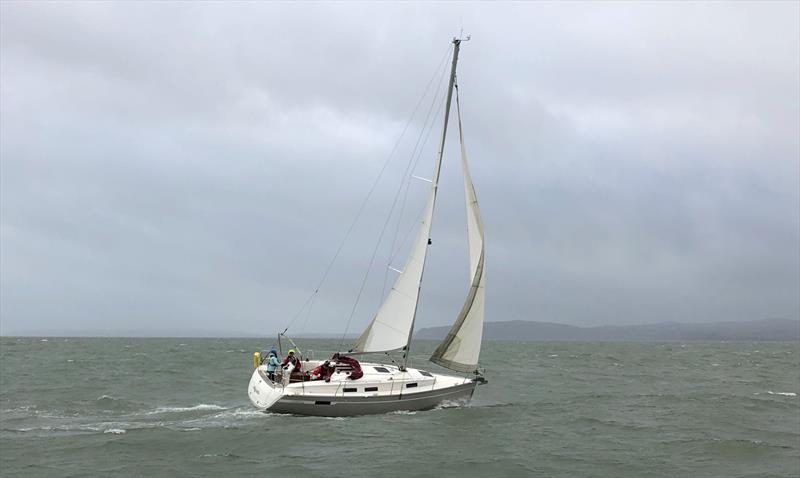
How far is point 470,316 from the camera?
1137 inches

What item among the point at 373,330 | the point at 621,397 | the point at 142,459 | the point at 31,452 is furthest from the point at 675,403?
the point at 31,452

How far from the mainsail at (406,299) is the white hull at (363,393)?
122 cm

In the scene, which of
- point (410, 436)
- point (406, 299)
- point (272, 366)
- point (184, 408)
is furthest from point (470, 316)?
point (184, 408)

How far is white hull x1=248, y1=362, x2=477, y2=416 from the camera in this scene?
26000 millimetres

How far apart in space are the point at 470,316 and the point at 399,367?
144 inches

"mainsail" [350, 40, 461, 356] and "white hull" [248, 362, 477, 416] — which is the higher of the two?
"mainsail" [350, 40, 461, 356]

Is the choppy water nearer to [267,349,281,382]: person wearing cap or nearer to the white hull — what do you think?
the white hull

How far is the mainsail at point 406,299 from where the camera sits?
91.8ft

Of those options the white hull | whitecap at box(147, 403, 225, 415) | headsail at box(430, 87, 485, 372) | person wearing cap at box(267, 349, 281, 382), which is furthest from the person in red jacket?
headsail at box(430, 87, 485, 372)

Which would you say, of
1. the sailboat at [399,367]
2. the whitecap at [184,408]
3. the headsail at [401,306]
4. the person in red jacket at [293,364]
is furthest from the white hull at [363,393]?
the whitecap at [184,408]

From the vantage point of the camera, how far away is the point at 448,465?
66.0 feet

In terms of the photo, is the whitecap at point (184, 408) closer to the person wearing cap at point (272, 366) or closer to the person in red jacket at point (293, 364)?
the person wearing cap at point (272, 366)

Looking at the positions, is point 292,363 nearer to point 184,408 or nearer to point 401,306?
point 401,306

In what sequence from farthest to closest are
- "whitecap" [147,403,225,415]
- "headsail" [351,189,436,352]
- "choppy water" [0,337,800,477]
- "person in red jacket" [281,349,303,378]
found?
"whitecap" [147,403,225,415], "headsail" [351,189,436,352], "person in red jacket" [281,349,303,378], "choppy water" [0,337,800,477]
